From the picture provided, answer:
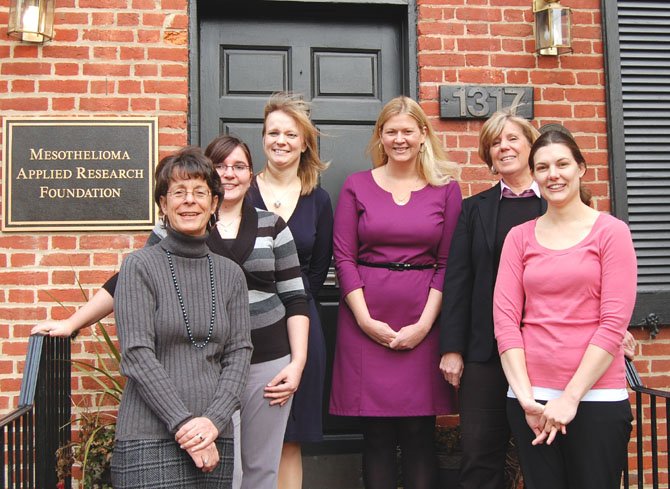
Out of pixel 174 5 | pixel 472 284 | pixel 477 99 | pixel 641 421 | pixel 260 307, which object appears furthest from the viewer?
pixel 477 99

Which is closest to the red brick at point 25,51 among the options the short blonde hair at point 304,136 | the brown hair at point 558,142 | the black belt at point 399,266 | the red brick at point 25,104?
the red brick at point 25,104

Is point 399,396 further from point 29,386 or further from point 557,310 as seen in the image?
point 29,386

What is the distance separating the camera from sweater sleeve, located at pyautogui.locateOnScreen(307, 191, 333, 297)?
3441 mm

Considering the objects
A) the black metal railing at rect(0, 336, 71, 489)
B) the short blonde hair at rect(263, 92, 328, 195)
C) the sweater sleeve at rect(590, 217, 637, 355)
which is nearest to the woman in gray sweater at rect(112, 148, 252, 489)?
the black metal railing at rect(0, 336, 71, 489)

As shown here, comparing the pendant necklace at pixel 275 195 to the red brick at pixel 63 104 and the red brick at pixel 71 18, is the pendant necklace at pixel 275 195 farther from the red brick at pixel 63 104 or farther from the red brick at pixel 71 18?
the red brick at pixel 71 18

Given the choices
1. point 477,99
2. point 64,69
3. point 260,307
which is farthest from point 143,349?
point 477,99

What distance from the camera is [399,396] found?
3.25 metres

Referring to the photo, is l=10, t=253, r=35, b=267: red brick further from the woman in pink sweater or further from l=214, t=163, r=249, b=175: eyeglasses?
the woman in pink sweater

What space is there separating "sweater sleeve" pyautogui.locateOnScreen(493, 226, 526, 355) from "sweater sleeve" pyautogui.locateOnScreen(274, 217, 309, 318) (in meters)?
0.79

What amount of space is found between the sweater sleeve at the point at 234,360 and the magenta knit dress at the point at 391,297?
84cm

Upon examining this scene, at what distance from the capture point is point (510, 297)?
9.11ft

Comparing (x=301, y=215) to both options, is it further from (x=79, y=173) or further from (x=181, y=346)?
(x=79, y=173)

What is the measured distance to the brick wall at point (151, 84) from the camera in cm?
389

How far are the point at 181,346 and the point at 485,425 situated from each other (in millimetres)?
1383
